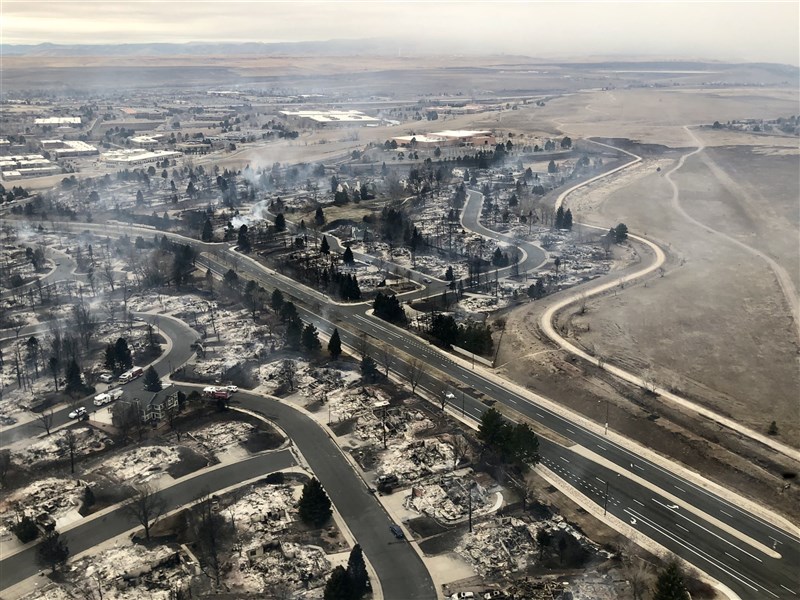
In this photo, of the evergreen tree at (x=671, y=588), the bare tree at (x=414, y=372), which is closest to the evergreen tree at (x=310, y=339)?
the bare tree at (x=414, y=372)

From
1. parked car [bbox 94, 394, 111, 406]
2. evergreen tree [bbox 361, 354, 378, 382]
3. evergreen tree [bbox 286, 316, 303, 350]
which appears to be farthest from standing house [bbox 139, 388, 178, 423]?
evergreen tree [bbox 361, 354, 378, 382]

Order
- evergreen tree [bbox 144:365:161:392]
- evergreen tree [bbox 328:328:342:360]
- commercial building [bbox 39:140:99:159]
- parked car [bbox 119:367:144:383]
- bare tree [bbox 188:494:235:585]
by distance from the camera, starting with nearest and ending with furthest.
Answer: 1. bare tree [bbox 188:494:235:585]
2. evergreen tree [bbox 144:365:161:392]
3. parked car [bbox 119:367:144:383]
4. evergreen tree [bbox 328:328:342:360]
5. commercial building [bbox 39:140:99:159]

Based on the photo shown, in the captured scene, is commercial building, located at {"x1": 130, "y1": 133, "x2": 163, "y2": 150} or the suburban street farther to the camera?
commercial building, located at {"x1": 130, "y1": 133, "x2": 163, "y2": 150}

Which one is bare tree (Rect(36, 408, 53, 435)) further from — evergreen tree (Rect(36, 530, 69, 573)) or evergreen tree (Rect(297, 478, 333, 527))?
evergreen tree (Rect(297, 478, 333, 527))

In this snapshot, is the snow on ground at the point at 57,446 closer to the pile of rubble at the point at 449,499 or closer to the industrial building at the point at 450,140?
the pile of rubble at the point at 449,499

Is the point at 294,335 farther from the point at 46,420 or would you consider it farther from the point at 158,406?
the point at 46,420
